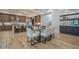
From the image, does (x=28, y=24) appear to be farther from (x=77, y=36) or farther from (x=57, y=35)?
(x=77, y=36)

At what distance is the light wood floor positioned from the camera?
285 cm

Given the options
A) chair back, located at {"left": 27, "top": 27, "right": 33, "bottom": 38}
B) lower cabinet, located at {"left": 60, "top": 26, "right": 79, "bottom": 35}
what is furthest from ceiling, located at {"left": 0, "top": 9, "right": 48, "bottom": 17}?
lower cabinet, located at {"left": 60, "top": 26, "right": 79, "bottom": 35}

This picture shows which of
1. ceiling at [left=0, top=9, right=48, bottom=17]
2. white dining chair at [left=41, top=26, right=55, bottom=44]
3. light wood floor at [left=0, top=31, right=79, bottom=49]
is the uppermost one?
ceiling at [left=0, top=9, right=48, bottom=17]

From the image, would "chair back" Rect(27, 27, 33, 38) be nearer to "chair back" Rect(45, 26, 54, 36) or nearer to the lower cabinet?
"chair back" Rect(45, 26, 54, 36)

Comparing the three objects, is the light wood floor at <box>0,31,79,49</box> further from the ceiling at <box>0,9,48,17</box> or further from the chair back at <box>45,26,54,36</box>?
the ceiling at <box>0,9,48,17</box>

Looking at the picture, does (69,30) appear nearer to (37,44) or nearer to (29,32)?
(37,44)

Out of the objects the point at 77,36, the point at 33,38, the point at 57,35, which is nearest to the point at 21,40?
the point at 33,38

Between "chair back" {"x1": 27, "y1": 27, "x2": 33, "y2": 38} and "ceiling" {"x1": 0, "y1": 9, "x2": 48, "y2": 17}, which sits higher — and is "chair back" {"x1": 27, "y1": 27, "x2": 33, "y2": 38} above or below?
below

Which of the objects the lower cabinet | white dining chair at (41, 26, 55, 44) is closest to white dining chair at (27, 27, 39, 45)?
white dining chair at (41, 26, 55, 44)

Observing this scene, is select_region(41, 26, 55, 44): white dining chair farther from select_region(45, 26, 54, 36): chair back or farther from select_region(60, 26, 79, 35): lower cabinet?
select_region(60, 26, 79, 35): lower cabinet

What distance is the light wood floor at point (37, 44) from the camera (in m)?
2.85
